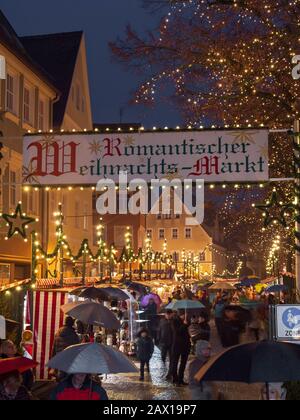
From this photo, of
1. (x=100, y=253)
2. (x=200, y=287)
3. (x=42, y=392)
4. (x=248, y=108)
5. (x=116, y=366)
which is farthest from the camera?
(x=200, y=287)

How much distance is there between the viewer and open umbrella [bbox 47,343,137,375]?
7.58 metres

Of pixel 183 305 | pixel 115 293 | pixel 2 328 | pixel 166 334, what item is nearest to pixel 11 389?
pixel 2 328

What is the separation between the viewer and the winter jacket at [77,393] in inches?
292

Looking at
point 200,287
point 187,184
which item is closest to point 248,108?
point 187,184

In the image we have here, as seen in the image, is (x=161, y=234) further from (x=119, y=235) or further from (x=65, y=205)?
(x=65, y=205)

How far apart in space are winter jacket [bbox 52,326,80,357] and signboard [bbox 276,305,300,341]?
486 centimetres

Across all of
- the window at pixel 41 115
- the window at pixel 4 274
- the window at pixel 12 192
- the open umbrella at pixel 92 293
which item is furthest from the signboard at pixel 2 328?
the window at pixel 41 115

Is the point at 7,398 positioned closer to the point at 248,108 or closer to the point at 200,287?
the point at 248,108

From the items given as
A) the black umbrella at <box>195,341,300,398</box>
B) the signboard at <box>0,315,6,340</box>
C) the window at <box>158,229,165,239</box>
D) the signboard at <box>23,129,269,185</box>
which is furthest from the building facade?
the window at <box>158,229,165,239</box>

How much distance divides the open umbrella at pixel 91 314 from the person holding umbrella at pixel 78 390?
6.58m

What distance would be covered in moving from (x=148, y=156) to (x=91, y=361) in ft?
19.8

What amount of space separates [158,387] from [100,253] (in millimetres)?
7696

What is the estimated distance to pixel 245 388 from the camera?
15.3 meters

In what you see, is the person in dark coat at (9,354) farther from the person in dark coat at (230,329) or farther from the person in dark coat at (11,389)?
the person in dark coat at (230,329)
